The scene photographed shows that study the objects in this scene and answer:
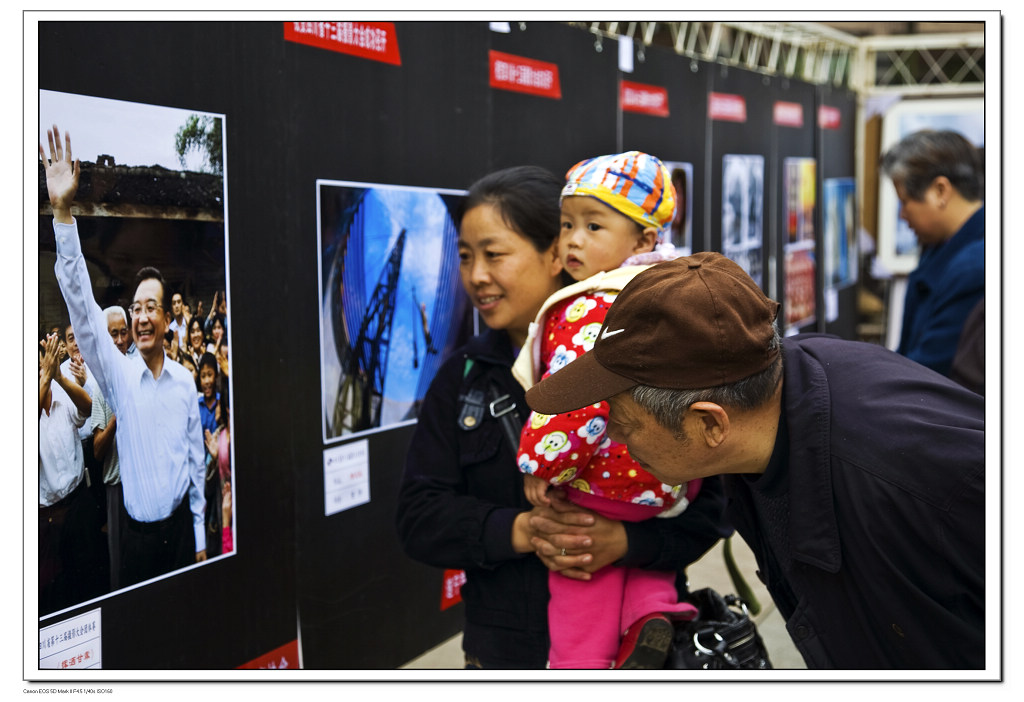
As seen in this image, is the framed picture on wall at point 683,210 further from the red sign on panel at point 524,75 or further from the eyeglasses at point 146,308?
the eyeglasses at point 146,308

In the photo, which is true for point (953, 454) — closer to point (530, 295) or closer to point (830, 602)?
point (830, 602)

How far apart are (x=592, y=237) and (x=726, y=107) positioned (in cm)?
394

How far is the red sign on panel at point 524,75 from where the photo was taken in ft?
11.9

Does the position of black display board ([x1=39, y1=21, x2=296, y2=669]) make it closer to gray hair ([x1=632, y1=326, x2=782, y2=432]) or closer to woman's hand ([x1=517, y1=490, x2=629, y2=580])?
woman's hand ([x1=517, y1=490, x2=629, y2=580])

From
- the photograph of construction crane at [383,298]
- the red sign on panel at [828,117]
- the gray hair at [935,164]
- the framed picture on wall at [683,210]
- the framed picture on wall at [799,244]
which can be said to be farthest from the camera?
the red sign on panel at [828,117]

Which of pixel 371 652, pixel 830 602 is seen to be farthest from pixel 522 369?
pixel 371 652

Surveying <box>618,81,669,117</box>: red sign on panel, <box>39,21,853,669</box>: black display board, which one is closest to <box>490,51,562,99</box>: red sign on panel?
<box>39,21,853,669</box>: black display board

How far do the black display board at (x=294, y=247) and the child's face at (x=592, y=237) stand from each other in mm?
949

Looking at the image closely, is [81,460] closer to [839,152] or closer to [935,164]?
[935,164]

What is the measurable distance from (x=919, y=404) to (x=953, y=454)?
4.2 inches

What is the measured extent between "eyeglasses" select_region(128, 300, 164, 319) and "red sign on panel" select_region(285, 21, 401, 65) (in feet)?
2.98

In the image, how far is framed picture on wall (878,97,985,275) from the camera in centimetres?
887

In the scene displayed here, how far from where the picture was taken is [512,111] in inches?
148

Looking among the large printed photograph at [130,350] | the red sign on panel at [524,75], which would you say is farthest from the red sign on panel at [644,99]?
the large printed photograph at [130,350]
